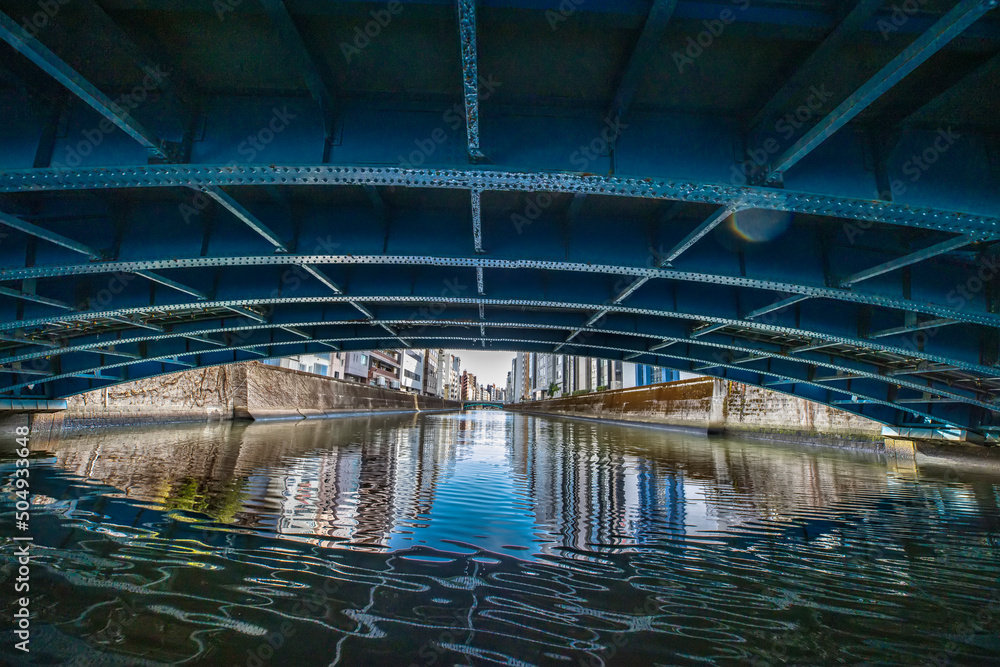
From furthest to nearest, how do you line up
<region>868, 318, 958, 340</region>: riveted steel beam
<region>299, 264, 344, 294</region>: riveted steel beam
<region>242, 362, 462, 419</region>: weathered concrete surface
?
<region>242, 362, 462, 419</region>: weathered concrete surface, <region>299, 264, 344, 294</region>: riveted steel beam, <region>868, 318, 958, 340</region>: riveted steel beam

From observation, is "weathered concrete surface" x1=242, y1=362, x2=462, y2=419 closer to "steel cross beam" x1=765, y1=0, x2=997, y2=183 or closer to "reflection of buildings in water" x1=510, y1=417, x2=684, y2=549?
"reflection of buildings in water" x1=510, y1=417, x2=684, y2=549

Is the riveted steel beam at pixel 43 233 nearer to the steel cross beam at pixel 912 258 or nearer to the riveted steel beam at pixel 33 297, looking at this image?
the riveted steel beam at pixel 33 297

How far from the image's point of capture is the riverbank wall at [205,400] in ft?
57.2

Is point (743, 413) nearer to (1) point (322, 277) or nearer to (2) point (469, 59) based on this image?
(1) point (322, 277)

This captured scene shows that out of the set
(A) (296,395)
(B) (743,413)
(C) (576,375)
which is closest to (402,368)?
(C) (576,375)

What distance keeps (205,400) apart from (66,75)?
23.3 metres

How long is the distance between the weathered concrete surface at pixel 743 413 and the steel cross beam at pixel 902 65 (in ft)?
70.3

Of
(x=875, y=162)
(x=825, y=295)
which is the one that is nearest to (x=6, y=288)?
(x=875, y=162)

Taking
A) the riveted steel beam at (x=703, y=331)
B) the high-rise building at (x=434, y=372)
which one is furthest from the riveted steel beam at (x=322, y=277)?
the high-rise building at (x=434, y=372)

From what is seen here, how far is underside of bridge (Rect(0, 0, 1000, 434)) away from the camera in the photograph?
14.8ft

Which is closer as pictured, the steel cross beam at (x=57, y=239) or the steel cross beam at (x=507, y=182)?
the steel cross beam at (x=507, y=182)

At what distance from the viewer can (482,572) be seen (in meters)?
4.06

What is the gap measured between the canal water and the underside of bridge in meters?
4.17

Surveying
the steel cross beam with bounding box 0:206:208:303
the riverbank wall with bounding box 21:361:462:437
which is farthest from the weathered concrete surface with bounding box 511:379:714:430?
the steel cross beam with bounding box 0:206:208:303
